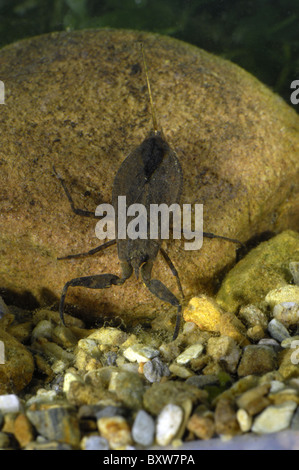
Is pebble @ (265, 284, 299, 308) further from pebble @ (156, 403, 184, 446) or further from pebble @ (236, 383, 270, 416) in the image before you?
pebble @ (156, 403, 184, 446)

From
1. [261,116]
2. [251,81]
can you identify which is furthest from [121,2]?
[261,116]

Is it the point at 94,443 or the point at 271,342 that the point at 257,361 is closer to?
the point at 271,342

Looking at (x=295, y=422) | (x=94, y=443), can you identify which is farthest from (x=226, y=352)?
(x=94, y=443)

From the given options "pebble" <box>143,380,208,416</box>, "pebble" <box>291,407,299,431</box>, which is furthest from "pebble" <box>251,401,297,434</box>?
"pebble" <box>143,380,208,416</box>

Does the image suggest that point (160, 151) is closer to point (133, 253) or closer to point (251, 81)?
point (133, 253)
